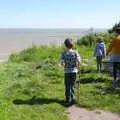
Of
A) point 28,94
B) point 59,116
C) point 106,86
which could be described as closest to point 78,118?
point 59,116

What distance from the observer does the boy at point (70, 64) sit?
10.9 meters

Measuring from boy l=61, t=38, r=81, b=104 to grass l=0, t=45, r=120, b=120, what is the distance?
0.37 m

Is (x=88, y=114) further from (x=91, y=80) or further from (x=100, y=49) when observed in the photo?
(x=100, y=49)

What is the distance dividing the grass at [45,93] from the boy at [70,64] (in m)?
0.37

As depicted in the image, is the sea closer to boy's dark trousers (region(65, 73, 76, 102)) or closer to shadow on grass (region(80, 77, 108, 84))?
shadow on grass (region(80, 77, 108, 84))

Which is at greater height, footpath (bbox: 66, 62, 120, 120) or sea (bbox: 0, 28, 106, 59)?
footpath (bbox: 66, 62, 120, 120)

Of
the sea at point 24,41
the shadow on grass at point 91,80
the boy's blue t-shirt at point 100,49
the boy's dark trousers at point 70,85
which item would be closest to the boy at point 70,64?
the boy's dark trousers at point 70,85

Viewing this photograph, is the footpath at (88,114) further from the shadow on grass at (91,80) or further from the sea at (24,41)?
the sea at (24,41)

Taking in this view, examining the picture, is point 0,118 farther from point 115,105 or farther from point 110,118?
point 115,105

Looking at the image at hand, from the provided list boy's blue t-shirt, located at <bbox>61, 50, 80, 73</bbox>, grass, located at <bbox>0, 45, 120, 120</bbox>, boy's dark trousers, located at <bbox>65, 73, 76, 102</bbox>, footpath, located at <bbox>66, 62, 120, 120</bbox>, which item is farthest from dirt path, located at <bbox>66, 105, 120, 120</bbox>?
boy's blue t-shirt, located at <bbox>61, 50, 80, 73</bbox>

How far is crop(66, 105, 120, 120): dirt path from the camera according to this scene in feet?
32.4

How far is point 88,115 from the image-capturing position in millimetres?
10094

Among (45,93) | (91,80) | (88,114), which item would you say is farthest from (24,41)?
(88,114)

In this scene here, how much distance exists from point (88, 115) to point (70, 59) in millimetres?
1598
